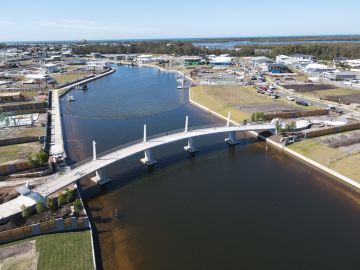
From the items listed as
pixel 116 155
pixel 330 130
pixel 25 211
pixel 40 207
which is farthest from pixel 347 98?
pixel 25 211

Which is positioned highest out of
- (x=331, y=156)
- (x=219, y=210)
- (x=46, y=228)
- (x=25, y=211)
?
(x=25, y=211)

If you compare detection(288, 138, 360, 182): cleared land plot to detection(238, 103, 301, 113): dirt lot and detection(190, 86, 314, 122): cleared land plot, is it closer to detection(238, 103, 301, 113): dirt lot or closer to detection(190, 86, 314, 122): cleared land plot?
detection(190, 86, 314, 122): cleared land plot

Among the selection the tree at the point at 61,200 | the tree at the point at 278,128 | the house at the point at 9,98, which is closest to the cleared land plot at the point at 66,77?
the house at the point at 9,98

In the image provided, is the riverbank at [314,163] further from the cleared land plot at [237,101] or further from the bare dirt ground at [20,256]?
the bare dirt ground at [20,256]

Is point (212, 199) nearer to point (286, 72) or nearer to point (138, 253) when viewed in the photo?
point (138, 253)

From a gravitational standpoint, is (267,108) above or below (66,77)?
below

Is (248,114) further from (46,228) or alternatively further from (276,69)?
(276,69)

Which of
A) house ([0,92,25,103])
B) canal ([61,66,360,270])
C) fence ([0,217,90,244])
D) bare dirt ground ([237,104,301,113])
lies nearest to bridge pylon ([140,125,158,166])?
canal ([61,66,360,270])
